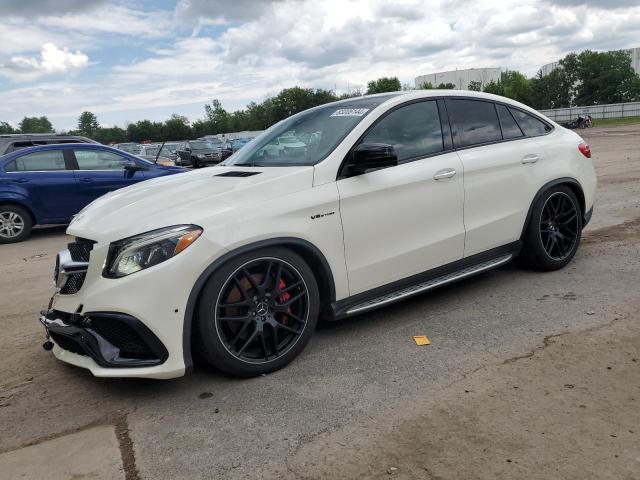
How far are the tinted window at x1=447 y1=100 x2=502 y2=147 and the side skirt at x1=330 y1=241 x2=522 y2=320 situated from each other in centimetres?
94

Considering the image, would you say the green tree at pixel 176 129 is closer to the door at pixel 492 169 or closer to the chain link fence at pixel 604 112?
the chain link fence at pixel 604 112

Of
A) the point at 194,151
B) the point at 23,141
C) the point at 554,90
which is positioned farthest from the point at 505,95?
the point at 23,141

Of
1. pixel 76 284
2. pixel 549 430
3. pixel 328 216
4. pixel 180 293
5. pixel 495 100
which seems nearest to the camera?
pixel 549 430

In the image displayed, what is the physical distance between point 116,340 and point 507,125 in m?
3.69

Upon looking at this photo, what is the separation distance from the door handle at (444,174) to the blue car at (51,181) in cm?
646

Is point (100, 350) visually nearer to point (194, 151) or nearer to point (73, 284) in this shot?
point (73, 284)

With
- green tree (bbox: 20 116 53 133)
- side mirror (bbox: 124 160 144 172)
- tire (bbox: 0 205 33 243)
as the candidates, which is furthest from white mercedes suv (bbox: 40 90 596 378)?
green tree (bbox: 20 116 53 133)

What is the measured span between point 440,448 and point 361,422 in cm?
43

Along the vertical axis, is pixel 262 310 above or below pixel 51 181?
below

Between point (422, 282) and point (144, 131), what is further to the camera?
point (144, 131)

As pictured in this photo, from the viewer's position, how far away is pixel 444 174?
4219mm

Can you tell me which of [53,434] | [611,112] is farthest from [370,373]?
[611,112]

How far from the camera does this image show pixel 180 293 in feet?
10.0

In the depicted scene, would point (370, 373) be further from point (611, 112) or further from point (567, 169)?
point (611, 112)
